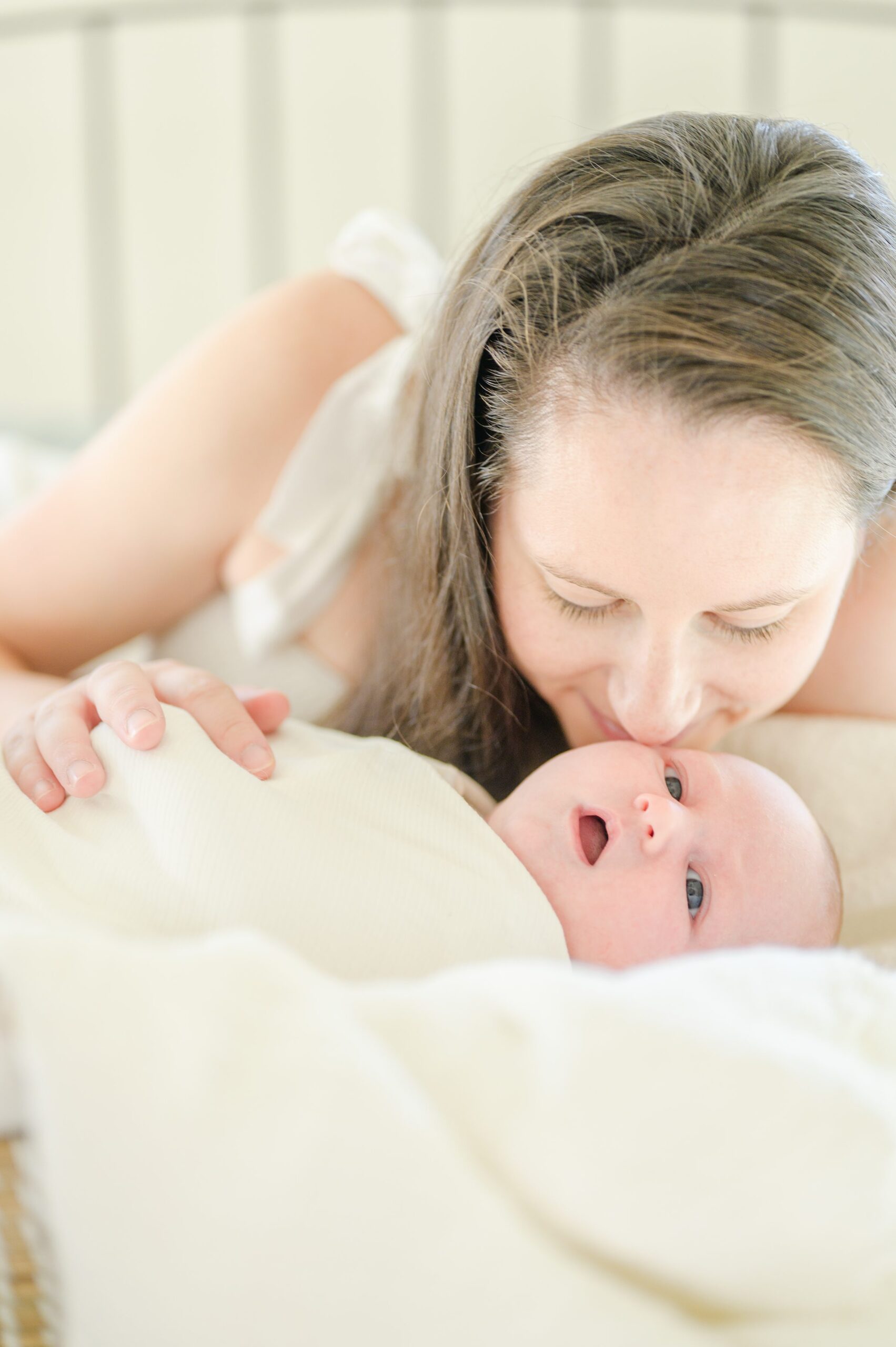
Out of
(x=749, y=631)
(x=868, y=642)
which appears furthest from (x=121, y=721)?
(x=868, y=642)

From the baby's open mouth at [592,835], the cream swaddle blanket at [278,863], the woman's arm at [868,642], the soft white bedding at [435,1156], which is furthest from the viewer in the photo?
the woman's arm at [868,642]

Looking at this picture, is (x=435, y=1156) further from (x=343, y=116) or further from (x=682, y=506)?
(x=343, y=116)

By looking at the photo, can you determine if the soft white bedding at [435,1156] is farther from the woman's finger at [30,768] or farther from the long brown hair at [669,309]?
the long brown hair at [669,309]

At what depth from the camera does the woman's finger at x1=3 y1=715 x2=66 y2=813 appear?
72cm

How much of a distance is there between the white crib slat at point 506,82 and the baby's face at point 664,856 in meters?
1.52

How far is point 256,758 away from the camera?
751mm

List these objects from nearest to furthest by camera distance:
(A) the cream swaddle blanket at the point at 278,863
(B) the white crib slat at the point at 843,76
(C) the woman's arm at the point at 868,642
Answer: (A) the cream swaddle blanket at the point at 278,863
(C) the woman's arm at the point at 868,642
(B) the white crib slat at the point at 843,76

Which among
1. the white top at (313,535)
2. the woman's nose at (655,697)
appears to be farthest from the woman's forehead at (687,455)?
the white top at (313,535)

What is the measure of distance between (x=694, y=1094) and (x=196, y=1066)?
0.20 meters

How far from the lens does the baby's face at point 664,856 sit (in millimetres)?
750

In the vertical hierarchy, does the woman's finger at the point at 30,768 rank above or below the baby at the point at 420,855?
above

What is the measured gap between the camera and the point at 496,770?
1.02 m

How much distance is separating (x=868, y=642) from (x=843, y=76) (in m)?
1.47

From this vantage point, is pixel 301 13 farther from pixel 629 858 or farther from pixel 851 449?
pixel 629 858
